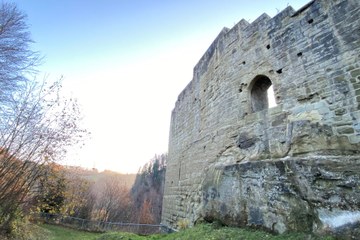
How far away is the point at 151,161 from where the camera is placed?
40656 mm

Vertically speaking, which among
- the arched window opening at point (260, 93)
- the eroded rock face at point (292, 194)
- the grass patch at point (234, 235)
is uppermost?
the arched window opening at point (260, 93)

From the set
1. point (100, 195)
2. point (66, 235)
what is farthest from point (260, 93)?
point (100, 195)

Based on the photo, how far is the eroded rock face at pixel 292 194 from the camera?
8.50 feet

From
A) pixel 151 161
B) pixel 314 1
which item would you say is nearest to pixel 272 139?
pixel 314 1

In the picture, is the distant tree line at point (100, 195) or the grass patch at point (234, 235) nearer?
the grass patch at point (234, 235)

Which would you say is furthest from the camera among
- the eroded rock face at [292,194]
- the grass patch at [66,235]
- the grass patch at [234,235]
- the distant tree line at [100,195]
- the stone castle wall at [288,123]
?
the grass patch at [66,235]

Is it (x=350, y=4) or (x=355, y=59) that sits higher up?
(x=350, y=4)

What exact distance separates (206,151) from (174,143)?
11.3ft

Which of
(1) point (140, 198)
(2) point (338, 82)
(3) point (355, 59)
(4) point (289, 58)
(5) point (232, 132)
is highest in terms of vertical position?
(4) point (289, 58)

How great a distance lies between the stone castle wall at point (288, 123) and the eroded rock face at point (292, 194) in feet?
0.04

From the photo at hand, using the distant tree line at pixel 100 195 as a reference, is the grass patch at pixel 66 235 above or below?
below

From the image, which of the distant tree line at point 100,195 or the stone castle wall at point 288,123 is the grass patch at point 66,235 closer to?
the distant tree line at point 100,195

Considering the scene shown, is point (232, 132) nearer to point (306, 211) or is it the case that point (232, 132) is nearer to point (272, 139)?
point (272, 139)

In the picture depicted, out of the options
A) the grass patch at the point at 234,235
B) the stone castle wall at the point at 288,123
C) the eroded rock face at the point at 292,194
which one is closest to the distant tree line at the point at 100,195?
the stone castle wall at the point at 288,123
